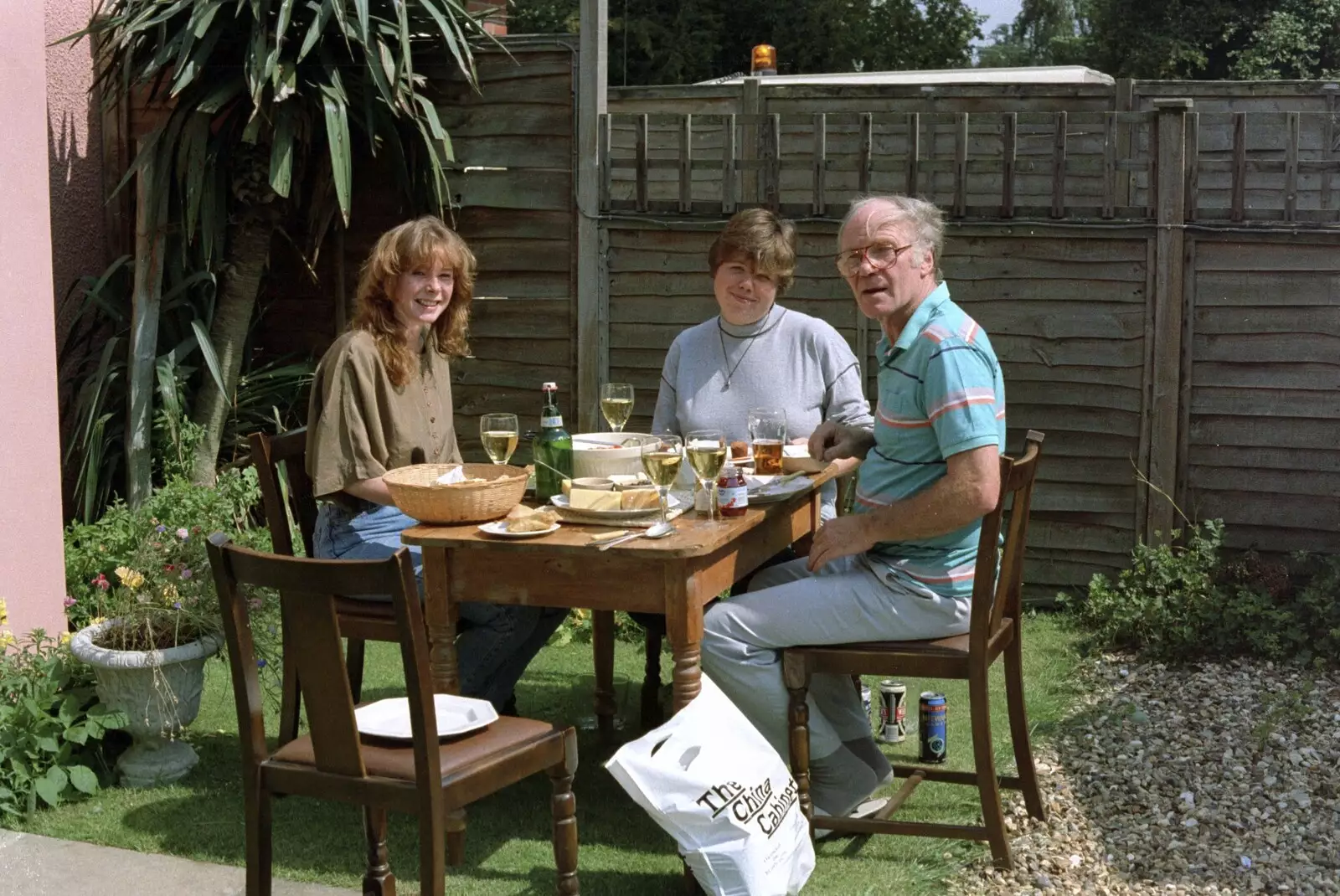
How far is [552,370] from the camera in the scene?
5.96 metres

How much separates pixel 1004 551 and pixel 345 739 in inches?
63.9

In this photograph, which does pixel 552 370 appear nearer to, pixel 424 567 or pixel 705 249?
pixel 705 249

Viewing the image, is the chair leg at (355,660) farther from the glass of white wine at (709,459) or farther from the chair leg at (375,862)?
the glass of white wine at (709,459)

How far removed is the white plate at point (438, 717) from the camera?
2.79m

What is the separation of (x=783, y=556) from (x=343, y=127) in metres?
2.62

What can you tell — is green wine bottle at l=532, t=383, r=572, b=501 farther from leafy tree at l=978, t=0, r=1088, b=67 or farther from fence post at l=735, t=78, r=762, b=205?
leafy tree at l=978, t=0, r=1088, b=67

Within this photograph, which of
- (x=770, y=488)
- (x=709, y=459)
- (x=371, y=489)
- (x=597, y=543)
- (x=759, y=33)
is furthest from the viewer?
(x=759, y=33)

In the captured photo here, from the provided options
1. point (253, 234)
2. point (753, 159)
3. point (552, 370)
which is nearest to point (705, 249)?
point (753, 159)

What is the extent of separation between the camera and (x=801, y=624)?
336cm

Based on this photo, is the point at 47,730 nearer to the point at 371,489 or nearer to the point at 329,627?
the point at 371,489

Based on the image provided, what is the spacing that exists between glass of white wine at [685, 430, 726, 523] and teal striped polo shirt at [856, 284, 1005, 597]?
40cm

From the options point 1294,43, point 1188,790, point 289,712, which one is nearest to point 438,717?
point 289,712

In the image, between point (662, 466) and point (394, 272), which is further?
point (394, 272)

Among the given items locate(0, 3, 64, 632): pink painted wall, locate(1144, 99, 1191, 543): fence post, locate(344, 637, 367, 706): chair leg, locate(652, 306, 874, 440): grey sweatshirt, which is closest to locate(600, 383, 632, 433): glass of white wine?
locate(652, 306, 874, 440): grey sweatshirt
